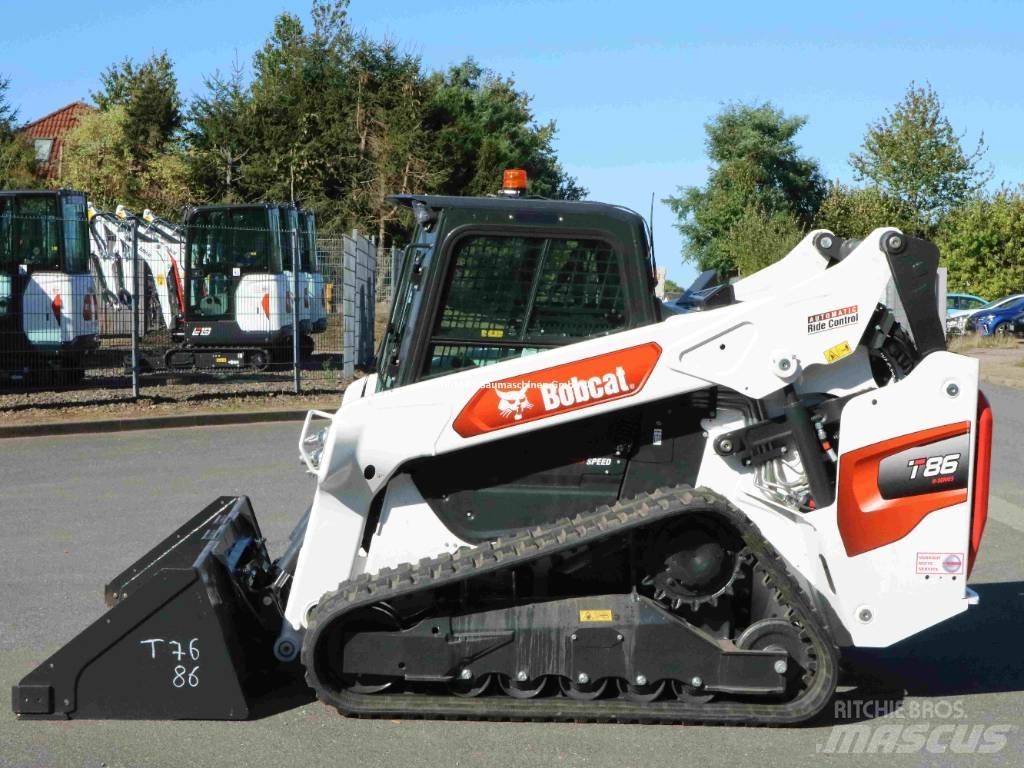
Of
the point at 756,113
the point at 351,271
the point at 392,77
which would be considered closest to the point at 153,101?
the point at 392,77

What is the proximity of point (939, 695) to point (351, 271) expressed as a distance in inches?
601

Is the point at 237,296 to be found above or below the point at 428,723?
above

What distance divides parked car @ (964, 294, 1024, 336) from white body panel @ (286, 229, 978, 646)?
30.1m

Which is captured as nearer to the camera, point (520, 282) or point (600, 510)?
point (600, 510)

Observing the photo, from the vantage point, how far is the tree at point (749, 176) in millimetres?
62219

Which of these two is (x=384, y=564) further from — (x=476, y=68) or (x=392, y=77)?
(x=476, y=68)

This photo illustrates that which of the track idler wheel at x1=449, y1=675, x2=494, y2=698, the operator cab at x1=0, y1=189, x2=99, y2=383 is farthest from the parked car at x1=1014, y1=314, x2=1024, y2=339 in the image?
the track idler wheel at x1=449, y1=675, x2=494, y2=698

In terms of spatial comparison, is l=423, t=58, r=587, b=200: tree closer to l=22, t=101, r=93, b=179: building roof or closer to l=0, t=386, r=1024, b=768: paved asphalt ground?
l=22, t=101, r=93, b=179: building roof

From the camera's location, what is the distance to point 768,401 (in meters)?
5.48

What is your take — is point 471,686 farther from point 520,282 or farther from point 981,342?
point 981,342

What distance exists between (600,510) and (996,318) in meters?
31.7

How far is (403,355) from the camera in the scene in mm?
5648

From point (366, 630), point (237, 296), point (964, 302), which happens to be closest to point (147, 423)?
point (237, 296)

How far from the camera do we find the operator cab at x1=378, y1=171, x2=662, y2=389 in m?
5.52
